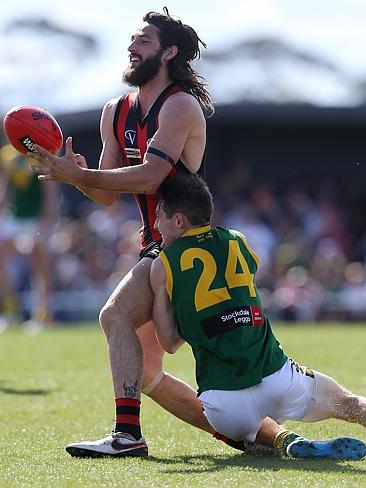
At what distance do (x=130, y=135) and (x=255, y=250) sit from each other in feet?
36.5

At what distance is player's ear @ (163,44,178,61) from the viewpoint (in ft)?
19.5

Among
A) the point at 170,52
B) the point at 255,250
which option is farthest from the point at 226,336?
the point at 255,250

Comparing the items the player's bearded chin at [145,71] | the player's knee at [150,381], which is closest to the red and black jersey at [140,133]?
the player's bearded chin at [145,71]

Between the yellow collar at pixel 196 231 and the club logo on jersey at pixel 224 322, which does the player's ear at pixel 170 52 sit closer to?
the yellow collar at pixel 196 231

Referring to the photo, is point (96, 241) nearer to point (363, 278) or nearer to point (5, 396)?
point (363, 278)

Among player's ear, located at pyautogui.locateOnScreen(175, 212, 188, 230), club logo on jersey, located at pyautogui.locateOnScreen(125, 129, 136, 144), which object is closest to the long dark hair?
club logo on jersey, located at pyautogui.locateOnScreen(125, 129, 136, 144)

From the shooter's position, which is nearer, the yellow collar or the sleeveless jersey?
the sleeveless jersey

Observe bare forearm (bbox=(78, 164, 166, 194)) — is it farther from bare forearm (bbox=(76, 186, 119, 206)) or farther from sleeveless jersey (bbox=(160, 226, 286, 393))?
bare forearm (bbox=(76, 186, 119, 206))

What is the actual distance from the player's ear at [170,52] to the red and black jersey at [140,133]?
141mm

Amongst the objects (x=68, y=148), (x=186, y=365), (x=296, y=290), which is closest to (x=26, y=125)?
(x=68, y=148)

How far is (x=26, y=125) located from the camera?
5754 millimetres

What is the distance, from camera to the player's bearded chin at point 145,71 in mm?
5891

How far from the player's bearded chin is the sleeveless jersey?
3.19ft

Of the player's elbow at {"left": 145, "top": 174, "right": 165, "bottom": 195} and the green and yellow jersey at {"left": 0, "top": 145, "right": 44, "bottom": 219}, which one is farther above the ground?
the green and yellow jersey at {"left": 0, "top": 145, "right": 44, "bottom": 219}
